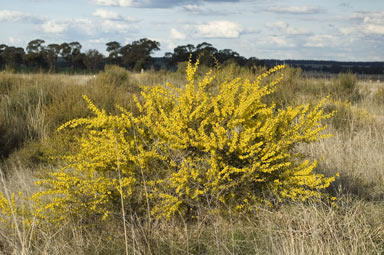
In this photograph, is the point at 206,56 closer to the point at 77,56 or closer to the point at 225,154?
the point at 225,154

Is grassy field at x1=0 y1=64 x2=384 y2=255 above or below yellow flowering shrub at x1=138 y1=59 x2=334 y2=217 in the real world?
below

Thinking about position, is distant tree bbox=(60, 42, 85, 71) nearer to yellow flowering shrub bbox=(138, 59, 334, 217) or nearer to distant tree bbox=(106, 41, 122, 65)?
distant tree bbox=(106, 41, 122, 65)

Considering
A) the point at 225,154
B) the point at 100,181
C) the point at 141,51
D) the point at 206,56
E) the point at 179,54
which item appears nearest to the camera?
the point at 225,154

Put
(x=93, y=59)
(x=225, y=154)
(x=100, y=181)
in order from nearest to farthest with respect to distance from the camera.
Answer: (x=225, y=154) < (x=100, y=181) < (x=93, y=59)

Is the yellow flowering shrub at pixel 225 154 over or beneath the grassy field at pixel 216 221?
over

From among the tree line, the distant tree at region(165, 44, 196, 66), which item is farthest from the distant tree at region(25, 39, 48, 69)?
the distant tree at region(165, 44, 196, 66)

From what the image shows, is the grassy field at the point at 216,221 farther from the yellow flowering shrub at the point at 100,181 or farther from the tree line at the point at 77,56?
the tree line at the point at 77,56

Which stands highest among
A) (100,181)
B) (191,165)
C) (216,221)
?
(191,165)

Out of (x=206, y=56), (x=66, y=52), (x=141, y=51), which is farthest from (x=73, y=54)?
(x=206, y=56)

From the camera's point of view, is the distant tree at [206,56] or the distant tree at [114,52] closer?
the distant tree at [206,56]

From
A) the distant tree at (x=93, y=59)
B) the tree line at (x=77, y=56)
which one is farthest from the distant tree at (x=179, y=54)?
the distant tree at (x=93, y=59)

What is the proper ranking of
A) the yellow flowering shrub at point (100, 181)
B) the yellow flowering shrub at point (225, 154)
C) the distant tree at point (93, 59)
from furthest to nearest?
the distant tree at point (93, 59) → the yellow flowering shrub at point (100, 181) → the yellow flowering shrub at point (225, 154)

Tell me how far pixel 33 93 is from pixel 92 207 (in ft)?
22.2

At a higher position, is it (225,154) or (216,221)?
(225,154)
